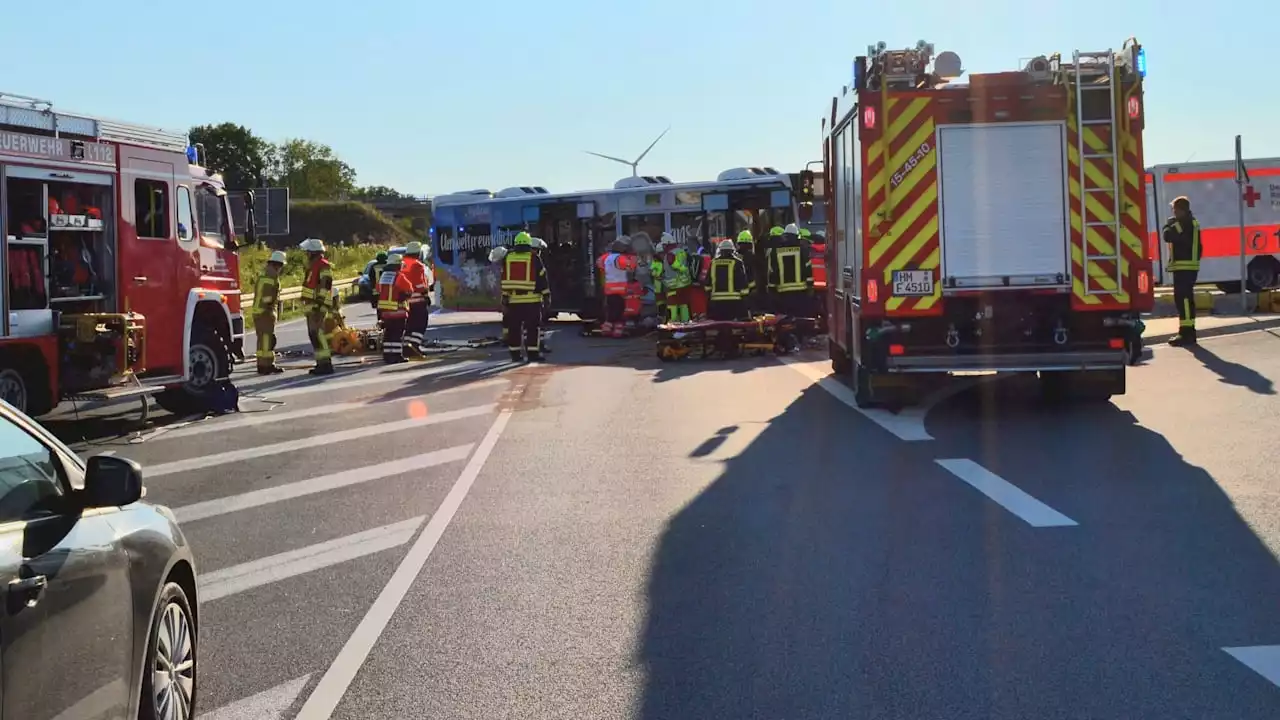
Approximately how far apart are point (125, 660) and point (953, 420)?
32.9 ft

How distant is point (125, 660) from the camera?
4078 millimetres

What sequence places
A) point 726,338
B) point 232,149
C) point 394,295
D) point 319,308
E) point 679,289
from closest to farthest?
point 319,308 < point 726,338 < point 394,295 < point 679,289 < point 232,149

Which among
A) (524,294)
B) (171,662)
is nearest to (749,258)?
(524,294)

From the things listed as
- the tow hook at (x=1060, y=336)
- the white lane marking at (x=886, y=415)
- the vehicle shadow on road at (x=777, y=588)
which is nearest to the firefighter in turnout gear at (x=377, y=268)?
the white lane marking at (x=886, y=415)

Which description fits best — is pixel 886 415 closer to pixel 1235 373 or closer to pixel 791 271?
pixel 1235 373

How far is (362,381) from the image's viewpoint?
19.1m

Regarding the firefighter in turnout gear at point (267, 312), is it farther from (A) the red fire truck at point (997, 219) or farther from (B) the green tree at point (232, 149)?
(B) the green tree at point (232, 149)

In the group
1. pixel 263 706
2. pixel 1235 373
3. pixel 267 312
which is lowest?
pixel 263 706

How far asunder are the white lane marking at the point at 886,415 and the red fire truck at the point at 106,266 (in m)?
7.02

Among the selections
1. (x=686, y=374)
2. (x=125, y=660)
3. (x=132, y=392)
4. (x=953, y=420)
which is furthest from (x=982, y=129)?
(x=125, y=660)

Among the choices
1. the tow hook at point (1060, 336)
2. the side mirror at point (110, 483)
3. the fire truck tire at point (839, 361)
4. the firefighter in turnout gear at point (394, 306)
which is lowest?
the fire truck tire at point (839, 361)

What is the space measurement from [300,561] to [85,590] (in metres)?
4.07

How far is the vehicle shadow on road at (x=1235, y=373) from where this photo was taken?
46.8 ft

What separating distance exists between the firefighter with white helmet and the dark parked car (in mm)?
16284
